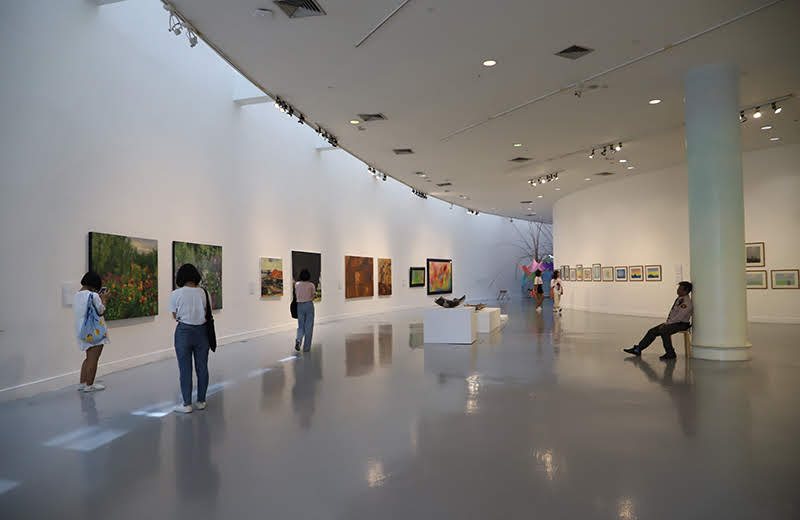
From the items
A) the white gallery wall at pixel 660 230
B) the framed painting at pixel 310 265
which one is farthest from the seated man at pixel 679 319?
the framed painting at pixel 310 265

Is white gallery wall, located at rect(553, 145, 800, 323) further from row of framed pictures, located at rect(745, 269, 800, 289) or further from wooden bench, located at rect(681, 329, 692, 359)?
wooden bench, located at rect(681, 329, 692, 359)

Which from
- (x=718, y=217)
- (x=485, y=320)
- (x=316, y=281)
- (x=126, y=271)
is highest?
(x=718, y=217)

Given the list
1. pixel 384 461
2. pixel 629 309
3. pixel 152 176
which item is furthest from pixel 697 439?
pixel 629 309

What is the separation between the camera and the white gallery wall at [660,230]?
15883mm

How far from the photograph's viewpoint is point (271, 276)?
1561 cm

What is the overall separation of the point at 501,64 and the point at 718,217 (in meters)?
5.04

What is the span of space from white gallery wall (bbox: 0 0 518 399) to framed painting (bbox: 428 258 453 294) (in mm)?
11553

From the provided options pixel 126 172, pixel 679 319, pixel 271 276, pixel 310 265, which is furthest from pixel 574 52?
pixel 310 265

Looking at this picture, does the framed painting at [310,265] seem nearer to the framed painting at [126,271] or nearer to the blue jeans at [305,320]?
the blue jeans at [305,320]

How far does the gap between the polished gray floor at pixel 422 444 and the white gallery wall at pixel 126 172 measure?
149cm

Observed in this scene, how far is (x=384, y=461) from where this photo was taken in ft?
15.5

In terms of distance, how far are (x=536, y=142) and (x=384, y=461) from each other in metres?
12.0

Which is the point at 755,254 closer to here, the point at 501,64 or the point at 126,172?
the point at 501,64

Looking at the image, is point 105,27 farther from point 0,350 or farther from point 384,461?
point 384,461
